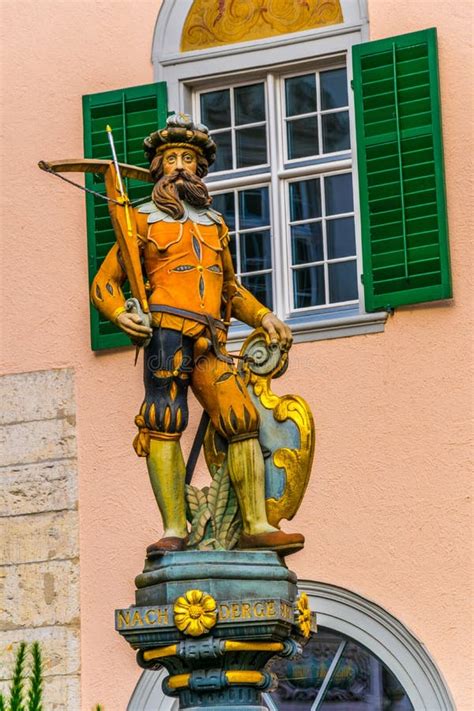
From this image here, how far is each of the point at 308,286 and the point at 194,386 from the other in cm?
372

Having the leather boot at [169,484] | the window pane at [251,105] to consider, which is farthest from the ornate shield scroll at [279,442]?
the window pane at [251,105]

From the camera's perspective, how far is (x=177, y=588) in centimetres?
756

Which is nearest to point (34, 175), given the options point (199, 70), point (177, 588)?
point (199, 70)

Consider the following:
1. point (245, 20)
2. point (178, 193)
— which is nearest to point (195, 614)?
point (178, 193)

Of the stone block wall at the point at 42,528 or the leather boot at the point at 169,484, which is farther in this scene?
the stone block wall at the point at 42,528

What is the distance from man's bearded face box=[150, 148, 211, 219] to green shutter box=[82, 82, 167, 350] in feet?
11.7

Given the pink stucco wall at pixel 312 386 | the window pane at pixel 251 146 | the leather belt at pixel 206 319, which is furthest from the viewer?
the window pane at pixel 251 146

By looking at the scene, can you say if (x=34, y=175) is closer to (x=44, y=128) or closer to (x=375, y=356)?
(x=44, y=128)

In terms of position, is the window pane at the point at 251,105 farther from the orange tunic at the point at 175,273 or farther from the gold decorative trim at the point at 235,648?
the gold decorative trim at the point at 235,648

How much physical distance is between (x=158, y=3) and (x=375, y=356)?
2669 mm

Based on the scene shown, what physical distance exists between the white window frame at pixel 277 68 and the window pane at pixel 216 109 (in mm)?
65

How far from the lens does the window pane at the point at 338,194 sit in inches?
458

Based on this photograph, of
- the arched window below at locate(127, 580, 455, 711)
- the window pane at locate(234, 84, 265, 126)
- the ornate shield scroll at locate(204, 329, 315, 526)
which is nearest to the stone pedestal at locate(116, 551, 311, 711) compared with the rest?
the ornate shield scroll at locate(204, 329, 315, 526)

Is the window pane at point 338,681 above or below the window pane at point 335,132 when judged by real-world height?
below
